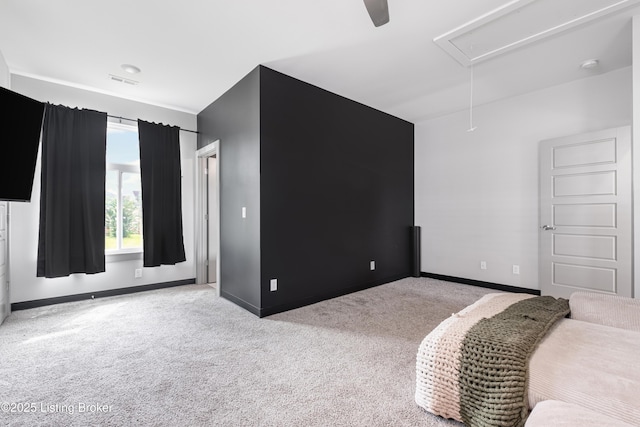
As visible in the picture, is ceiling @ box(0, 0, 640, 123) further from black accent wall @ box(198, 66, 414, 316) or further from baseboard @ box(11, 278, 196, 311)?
baseboard @ box(11, 278, 196, 311)

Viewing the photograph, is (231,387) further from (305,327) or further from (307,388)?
Result: (305,327)

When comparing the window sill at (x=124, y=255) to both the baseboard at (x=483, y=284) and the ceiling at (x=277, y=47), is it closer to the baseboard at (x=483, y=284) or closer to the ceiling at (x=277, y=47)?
the ceiling at (x=277, y=47)

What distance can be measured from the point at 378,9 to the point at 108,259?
4195 millimetres

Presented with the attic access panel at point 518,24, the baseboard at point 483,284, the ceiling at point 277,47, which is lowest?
the baseboard at point 483,284

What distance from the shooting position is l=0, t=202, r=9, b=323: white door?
9.44 feet

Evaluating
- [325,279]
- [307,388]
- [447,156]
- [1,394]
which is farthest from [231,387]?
[447,156]

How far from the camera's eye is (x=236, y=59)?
9.84 feet

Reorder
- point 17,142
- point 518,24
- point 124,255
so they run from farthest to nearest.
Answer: point 124,255
point 518,24
point 17,142

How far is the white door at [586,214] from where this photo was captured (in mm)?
3146

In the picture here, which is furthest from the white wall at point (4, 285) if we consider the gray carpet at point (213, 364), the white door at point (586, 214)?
the white door at point (586, 214)

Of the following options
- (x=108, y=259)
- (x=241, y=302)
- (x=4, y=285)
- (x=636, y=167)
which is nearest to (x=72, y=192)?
(x=108, y=259)

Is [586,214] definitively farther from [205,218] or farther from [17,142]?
[17,142]

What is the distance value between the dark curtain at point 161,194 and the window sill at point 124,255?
183 mm

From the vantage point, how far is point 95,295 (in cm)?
375
